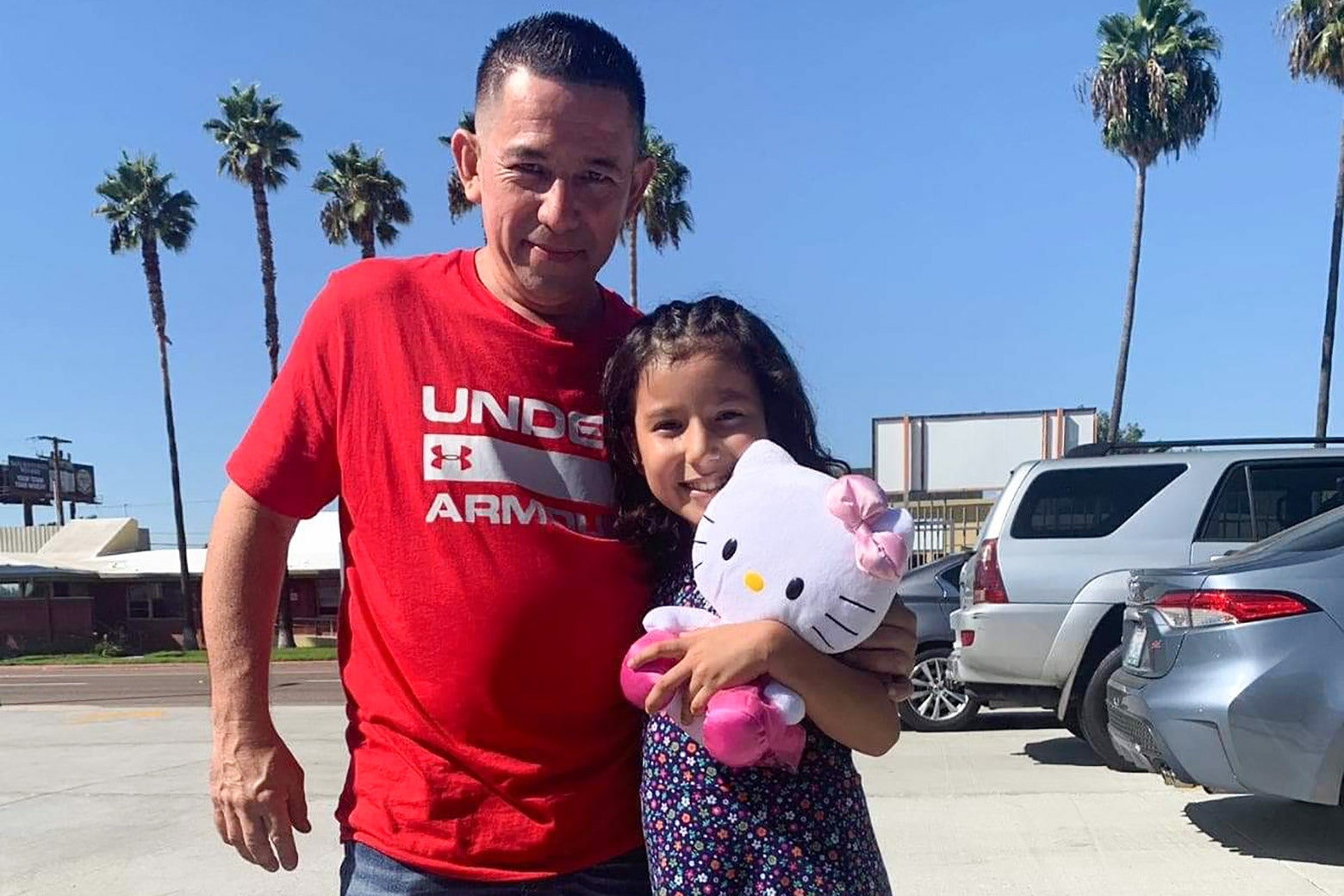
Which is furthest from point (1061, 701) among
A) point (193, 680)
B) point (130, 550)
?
point (130, 550)

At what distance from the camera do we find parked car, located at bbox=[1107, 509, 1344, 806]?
4.29 metres

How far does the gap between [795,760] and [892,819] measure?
405 cm

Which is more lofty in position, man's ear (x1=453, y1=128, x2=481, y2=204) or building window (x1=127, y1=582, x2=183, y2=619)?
man's ear (x1=453, y1=128, x2=481, y2=204)

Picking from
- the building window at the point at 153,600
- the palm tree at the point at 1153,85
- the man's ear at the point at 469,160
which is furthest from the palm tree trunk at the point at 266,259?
the man's ear at the point at 469,160

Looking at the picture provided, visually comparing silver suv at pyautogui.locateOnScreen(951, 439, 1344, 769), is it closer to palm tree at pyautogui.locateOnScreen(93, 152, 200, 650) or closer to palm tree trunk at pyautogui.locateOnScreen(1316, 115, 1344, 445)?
palm tree trunk at pyautogui.locateOnScreen(1316, 115, 1344, 445)

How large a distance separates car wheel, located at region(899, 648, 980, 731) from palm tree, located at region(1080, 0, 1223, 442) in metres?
15.7

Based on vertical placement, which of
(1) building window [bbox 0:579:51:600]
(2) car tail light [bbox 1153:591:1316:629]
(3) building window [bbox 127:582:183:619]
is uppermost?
(2) car tail light [bbox 1153:591:1316:629]

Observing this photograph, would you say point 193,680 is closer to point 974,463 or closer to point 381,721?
point 974,463

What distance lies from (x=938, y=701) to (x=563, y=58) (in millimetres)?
7485

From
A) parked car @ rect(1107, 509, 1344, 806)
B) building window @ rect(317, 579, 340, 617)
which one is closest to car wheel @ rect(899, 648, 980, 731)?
parked car @ rect(1107, 509, 1344, 806)

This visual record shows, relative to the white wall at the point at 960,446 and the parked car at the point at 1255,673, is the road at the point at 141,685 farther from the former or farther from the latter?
the white wall at the point at 960,446

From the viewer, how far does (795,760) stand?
1592 mm

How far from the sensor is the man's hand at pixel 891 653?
1645 millimetres

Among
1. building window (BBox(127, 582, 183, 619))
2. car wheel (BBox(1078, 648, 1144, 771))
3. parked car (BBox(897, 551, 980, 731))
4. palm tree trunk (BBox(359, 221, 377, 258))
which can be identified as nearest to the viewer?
car wheel (BBox(1078, 648, 1144, 771))
